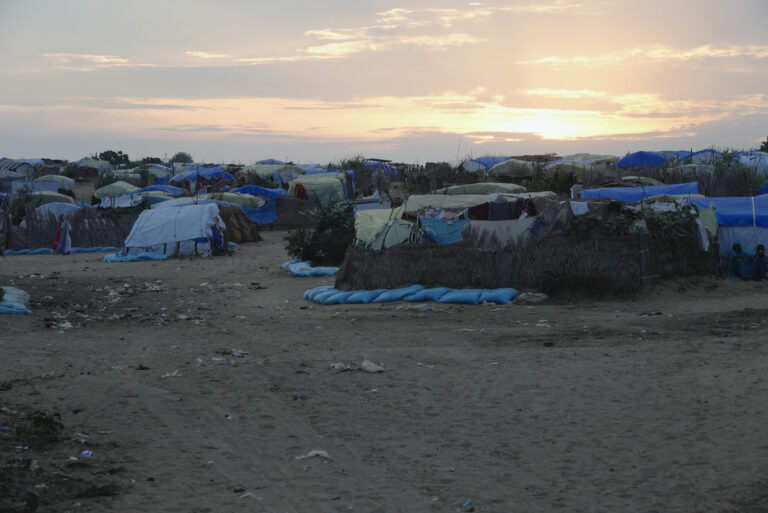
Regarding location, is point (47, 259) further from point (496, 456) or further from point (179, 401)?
point (496, 456)

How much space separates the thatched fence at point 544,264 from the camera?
13656 mm

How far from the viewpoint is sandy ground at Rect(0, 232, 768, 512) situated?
5191mm

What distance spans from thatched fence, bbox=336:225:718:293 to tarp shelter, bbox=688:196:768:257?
59 cm

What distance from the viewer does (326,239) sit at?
19125 millimetres

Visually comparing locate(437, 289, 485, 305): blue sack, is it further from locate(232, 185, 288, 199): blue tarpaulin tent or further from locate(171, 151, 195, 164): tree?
locate(171, 151, 195, 164): tree

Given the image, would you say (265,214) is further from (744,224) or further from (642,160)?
(744,224)

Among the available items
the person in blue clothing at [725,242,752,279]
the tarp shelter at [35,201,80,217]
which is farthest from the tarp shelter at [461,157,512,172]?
the person in blue clothing at [725,242,752,279]

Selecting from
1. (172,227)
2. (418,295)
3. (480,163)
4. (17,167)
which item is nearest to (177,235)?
(172,227)

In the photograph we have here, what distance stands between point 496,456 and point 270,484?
5.16ft

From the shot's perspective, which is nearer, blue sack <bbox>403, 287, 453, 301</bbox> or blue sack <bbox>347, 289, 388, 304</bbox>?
blue sack <bbox>403, 287, 453, 301</bbox>

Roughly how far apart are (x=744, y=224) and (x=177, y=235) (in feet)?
47.2

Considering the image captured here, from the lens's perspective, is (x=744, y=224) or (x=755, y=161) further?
(x=755, y=161)

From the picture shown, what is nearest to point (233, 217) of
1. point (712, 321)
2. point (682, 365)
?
point (712, 321)

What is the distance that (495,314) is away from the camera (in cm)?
1241
